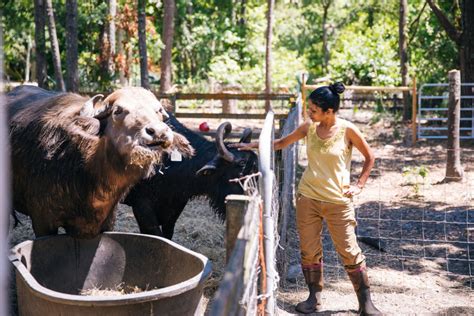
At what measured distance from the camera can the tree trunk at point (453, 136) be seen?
448 inches

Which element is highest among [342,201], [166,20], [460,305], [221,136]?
[166,20]

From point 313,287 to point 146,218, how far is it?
203 cm

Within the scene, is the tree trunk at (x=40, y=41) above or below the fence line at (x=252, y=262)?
above

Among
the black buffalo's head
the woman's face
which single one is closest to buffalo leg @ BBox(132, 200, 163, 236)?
the black buffalo's head

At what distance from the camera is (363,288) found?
5.39 metres

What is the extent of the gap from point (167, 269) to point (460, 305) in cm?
265

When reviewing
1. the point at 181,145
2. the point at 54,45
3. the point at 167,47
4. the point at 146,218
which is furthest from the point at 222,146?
the point at 167,47

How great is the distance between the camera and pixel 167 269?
5.43 metres

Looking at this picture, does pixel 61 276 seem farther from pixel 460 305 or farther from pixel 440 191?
pixel 440 191

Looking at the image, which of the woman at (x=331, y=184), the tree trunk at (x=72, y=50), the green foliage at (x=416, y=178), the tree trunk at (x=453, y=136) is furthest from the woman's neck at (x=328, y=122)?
the tree trunk at (x=72, y=50)

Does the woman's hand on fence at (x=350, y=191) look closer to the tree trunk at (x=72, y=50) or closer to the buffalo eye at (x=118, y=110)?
the buffalo eye at (x=118, y=110)

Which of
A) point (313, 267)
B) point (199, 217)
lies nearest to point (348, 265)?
point (313, 267)

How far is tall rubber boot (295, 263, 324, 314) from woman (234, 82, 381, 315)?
0.43ft

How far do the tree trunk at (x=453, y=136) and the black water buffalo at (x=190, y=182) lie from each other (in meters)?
5.46
